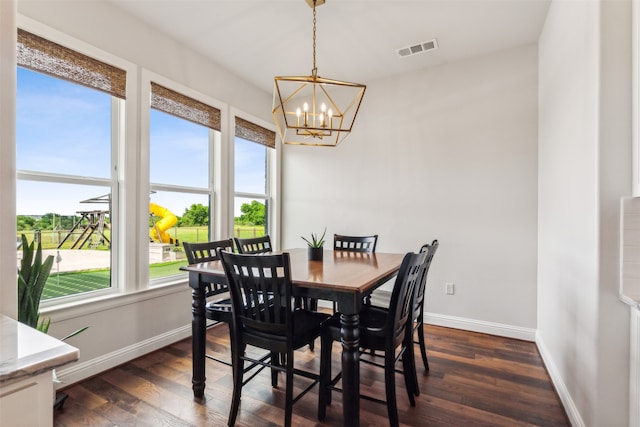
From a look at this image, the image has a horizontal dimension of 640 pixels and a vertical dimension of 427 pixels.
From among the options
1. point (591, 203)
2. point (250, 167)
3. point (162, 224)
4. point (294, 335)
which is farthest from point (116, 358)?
point (591, 203)

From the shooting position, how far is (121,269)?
262 centimetres

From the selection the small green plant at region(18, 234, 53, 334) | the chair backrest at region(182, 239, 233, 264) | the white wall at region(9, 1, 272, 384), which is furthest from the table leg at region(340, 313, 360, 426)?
the white wall at region(9, 1, 272, 384)

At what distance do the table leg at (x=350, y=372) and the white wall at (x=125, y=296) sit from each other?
1.94m

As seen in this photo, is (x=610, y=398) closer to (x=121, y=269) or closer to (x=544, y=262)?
(x=544, y=262)

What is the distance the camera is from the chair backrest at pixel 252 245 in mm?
2662

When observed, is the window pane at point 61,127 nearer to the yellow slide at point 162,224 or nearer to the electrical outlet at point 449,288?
the yellow slide at point 162,224

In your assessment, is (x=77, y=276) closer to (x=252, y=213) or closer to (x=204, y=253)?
(x=204, y=253)

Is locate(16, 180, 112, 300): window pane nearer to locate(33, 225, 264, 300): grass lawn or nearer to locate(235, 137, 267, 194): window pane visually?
locate(33, 225, 264, 300): grass lawn

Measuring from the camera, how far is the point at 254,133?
406cm

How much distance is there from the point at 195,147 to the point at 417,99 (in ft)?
8.24

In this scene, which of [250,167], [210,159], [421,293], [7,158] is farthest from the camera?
[250,167]

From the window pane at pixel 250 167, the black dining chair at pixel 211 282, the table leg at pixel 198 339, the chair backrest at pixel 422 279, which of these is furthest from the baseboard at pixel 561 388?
the window pane at pixel 250 167

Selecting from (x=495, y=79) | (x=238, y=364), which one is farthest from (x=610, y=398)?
(x=495, y=79)

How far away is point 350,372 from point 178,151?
104 inches
